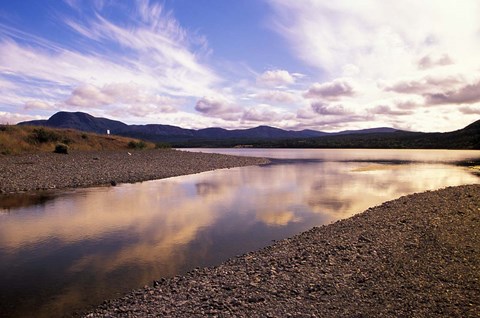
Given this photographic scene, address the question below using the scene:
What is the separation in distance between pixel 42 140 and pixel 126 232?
44.3 meters

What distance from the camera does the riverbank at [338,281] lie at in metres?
9.01

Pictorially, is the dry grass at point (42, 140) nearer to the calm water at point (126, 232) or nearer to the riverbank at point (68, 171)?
the riverbank at point (68, 171)

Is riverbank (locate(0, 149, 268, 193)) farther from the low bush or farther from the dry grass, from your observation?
the low bush

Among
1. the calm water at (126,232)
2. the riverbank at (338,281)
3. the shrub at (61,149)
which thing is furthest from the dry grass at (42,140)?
the riverbank at (338,281)

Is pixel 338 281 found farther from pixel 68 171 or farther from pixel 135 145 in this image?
pixel 135 145

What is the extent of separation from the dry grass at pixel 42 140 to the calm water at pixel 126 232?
2527 cm

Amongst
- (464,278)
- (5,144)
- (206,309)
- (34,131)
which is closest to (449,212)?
(464,278)

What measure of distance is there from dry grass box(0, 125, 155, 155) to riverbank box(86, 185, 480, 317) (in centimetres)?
4413

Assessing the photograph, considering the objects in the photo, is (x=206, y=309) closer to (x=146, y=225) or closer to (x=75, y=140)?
(x=146, y=225)

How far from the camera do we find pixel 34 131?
55312mm

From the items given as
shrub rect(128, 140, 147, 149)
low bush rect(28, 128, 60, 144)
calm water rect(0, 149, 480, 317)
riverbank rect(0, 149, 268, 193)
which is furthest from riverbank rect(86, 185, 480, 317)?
shrub rect(128, 140, 147, 149)

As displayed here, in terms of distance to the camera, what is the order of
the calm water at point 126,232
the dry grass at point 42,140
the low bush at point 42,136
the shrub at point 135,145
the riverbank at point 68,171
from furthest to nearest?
the shrub at point 135,145 → the low bush at point 42,136 → the dry grass at point 42,140 → the riverbank at point 68,171 → the calm water at point 126,232

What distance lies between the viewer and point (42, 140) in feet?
176

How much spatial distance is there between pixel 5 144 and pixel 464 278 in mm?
53108
